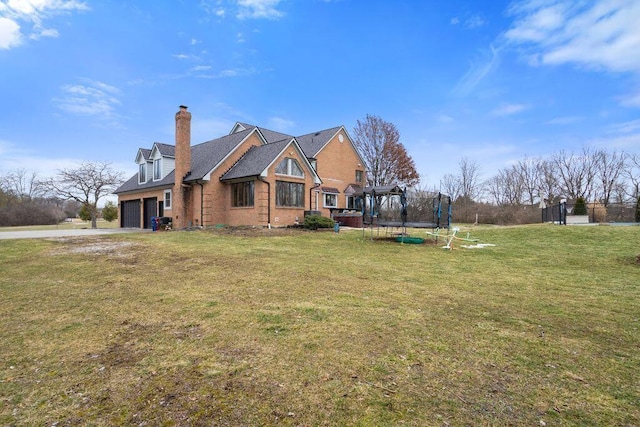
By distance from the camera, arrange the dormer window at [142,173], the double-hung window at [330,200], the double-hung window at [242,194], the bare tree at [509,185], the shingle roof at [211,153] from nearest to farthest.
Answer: the double-hung window at [242,194], the shingle roof at [211,153], the dormer window at [142,173], the double-hung window at [330,200], the bare tree at [509,185]

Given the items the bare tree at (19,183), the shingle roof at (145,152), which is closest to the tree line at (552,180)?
the shingle roof at (145,152)

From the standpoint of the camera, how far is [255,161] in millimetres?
20922

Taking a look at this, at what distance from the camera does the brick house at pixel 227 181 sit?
20.1 metres

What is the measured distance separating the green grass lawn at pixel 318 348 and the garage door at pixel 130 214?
2250cm

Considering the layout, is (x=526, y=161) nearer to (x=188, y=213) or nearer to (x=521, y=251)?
(x=521, y=251)

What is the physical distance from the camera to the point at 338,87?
25.0m

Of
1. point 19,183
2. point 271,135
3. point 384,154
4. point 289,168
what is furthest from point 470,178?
point 19,183

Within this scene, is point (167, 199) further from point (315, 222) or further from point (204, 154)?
point (315, 222)

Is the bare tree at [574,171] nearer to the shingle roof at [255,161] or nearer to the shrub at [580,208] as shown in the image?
the shrub at [580,208]

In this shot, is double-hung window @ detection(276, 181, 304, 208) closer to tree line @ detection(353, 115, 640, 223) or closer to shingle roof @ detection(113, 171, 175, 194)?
shingle roof @ detection(113, 171, 175, 194)

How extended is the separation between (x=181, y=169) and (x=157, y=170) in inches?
182

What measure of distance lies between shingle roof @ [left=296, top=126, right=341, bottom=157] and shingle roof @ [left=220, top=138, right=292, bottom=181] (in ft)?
26.9

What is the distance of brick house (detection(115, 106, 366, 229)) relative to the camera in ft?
66.0

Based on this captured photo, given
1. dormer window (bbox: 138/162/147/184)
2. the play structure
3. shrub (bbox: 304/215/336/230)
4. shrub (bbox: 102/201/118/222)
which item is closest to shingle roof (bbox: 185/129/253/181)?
dormer window (bbox: 138/162/147/184)
